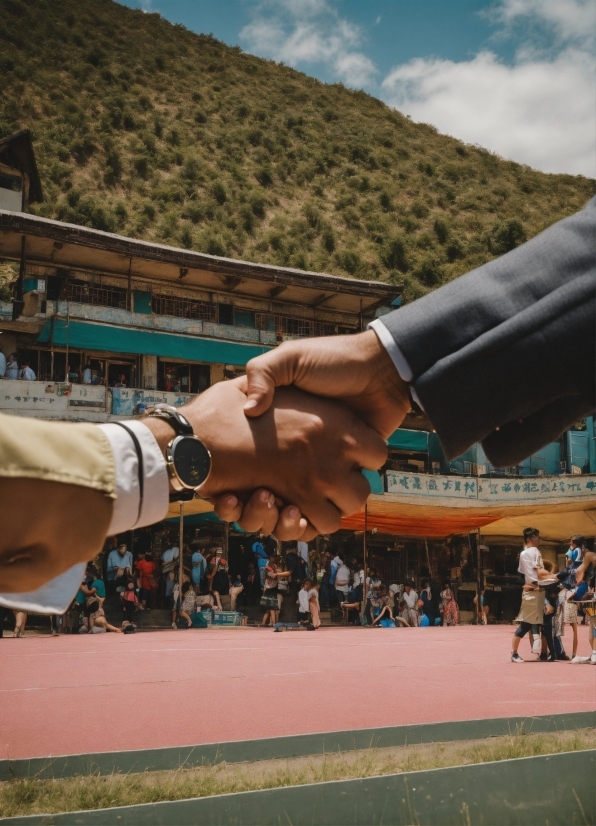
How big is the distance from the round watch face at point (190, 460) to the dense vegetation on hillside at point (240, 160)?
4565cm

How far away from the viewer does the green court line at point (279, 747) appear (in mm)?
4355

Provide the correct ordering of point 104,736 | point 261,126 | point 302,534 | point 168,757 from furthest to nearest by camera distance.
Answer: point 261,126 → point 104,736 → point 168,757 → point 302,534

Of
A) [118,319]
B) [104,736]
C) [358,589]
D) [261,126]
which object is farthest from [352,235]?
[104,736]

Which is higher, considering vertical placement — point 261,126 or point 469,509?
point 261,126

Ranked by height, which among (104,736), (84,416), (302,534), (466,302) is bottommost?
(104,736)

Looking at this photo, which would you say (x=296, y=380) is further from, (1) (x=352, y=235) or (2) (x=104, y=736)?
(1) (x=352, y=235)

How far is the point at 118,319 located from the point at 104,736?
2125cm

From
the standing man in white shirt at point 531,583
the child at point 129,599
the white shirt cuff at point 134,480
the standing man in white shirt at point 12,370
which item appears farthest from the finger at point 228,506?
the standing man in white shirt at point 12,370

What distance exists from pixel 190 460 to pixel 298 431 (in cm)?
42

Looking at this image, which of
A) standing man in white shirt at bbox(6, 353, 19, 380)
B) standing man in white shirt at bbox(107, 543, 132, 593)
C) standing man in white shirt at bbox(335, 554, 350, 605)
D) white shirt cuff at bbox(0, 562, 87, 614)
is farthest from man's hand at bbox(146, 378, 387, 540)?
standing man in white shirt at bbox(6, 353, 19, 380)

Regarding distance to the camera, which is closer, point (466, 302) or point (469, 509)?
point (466, 302)

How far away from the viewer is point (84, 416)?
23.0 meters

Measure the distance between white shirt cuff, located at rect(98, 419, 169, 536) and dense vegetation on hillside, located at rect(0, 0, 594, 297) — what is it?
45936 millimetres

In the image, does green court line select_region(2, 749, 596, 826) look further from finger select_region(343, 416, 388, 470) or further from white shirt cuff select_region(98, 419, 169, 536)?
→ white shirt cuff select_region(98, 419, 169, 536)
